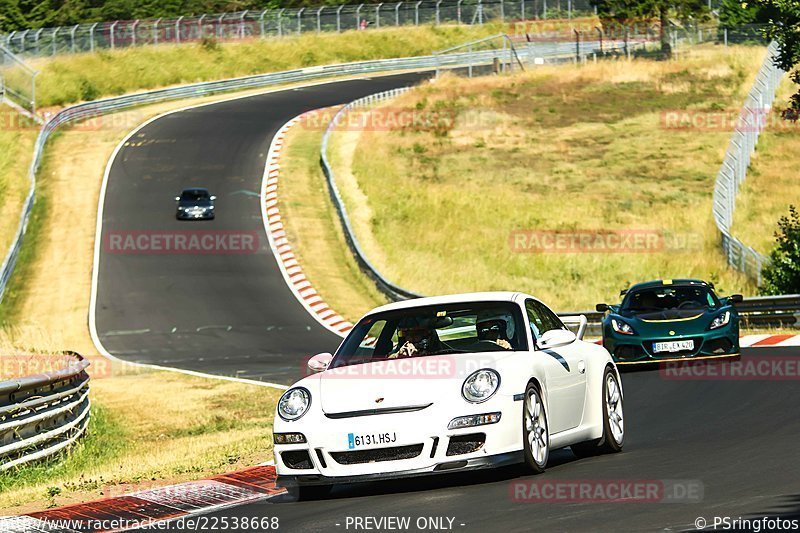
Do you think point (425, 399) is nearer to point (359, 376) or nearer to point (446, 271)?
point (359, 376)

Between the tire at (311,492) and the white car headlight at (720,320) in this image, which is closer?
the tire at (311,492)

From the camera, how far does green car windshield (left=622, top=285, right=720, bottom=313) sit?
816 inches

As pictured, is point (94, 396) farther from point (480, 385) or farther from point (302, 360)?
point (480, 385)

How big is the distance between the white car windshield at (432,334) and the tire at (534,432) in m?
0.58

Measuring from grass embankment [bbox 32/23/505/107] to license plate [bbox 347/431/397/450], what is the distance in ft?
185

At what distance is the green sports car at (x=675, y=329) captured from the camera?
20.0 meters

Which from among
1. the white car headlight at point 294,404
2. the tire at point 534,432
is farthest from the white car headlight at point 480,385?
the white car headlight at point 294,404

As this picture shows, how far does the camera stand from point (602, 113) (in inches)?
2496

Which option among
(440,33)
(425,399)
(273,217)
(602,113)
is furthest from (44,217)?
(440,33)

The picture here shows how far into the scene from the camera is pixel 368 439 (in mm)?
9734

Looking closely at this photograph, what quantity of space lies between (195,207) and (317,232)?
14.2 ft

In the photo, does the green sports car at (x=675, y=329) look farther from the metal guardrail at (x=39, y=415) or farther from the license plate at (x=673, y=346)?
the metal guardrail at (x=39, y=415)

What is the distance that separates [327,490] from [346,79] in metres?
69.1

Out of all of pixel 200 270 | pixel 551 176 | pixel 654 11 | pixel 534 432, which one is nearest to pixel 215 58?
pixel 654 11
